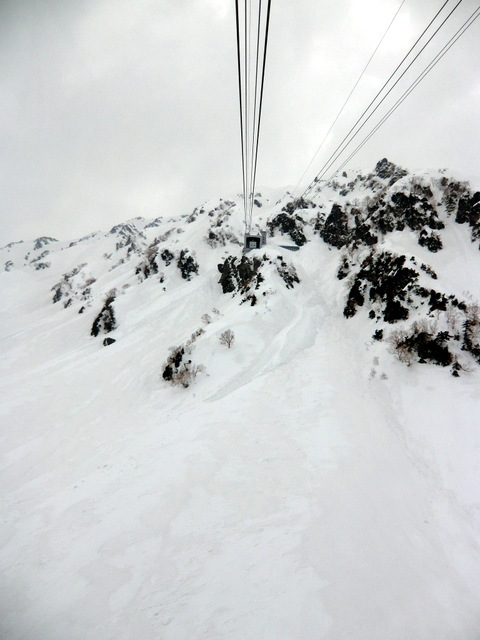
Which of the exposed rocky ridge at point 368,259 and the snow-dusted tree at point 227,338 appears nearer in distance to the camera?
the exposed rocky ridge at point 368,259

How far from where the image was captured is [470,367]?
45.5 feet

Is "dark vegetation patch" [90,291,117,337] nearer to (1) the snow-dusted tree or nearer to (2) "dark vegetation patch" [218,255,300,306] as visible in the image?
(2) "dark vegetation patch" [218,255,300,306]

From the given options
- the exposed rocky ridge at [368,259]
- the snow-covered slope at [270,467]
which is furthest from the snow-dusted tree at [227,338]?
the exposed rocky ridge at [368,259]

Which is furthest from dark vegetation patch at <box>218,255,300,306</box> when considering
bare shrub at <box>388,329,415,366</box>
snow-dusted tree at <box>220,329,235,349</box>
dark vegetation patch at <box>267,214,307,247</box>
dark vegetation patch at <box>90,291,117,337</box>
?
dark vegetation patch at <box>90,291,117,337</box>

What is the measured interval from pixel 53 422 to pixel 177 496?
51.2 ft

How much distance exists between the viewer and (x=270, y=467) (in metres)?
9.50

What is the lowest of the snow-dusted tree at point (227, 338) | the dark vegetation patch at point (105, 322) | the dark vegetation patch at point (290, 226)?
the snow-dusted tree at point (227, 338)

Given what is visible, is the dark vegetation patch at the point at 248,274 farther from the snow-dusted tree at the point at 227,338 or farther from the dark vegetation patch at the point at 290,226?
the dark vegetation patch at the point at 290,226

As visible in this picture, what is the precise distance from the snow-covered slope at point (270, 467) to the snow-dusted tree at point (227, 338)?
1.48 feet

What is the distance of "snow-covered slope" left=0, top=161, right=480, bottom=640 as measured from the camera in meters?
5.38

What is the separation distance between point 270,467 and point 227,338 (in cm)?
1383

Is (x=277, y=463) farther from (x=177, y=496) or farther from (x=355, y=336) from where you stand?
(x=355, y=336)

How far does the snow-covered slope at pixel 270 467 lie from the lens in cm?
538

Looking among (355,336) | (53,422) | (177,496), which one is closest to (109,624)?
(177,496)
